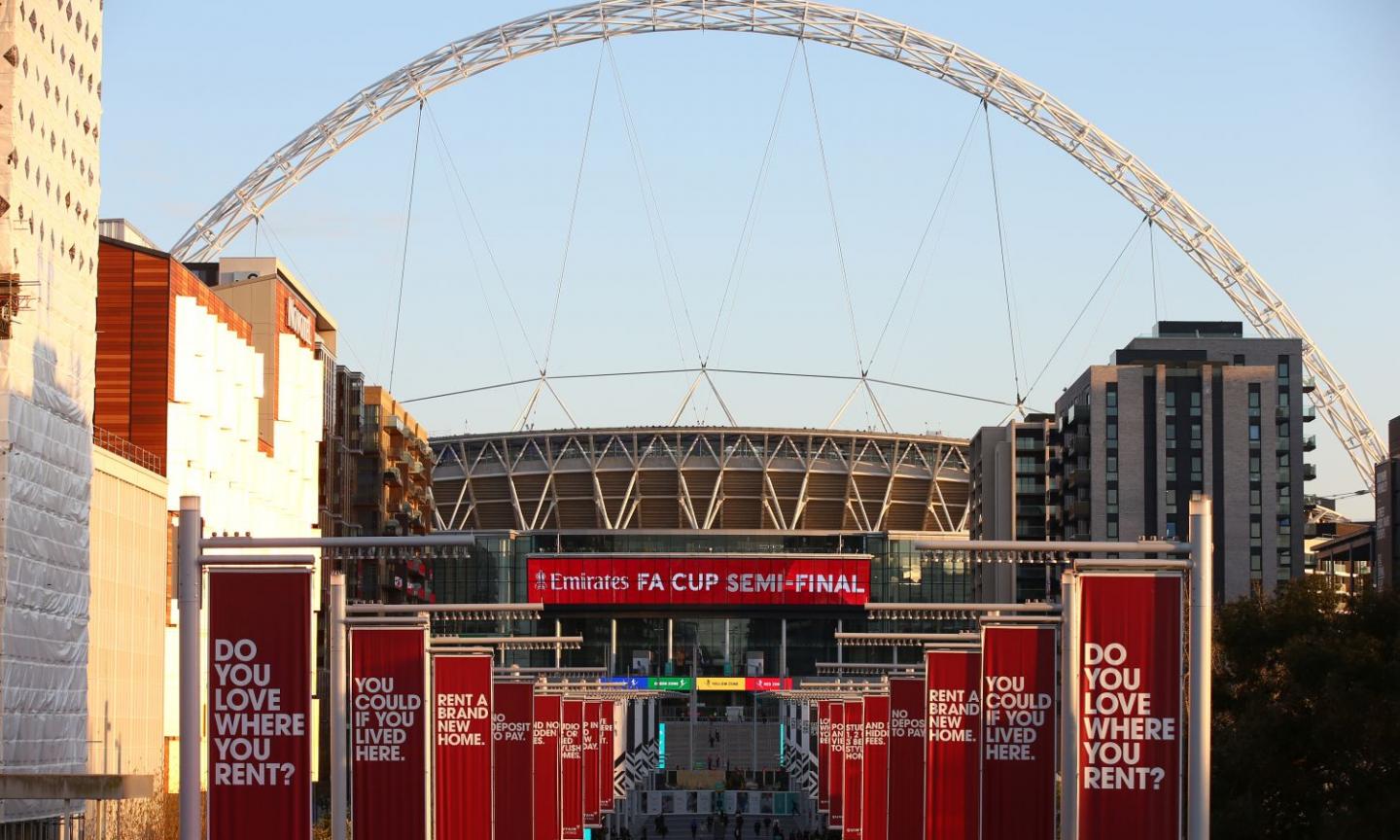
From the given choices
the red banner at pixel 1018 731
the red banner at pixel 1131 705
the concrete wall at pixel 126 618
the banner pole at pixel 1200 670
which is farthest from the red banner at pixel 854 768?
the red banner at pixel 1131 705

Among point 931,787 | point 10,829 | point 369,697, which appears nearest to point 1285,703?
point 931,787

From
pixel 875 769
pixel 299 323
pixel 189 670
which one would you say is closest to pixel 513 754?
pixel 875 769

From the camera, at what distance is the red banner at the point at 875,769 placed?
82.2 meters

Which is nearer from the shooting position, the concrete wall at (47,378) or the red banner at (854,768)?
the concrete wall at (47,378)

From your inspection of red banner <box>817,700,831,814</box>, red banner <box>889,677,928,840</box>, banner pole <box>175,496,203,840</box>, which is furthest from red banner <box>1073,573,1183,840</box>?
red banner <box>817,700,831,814</box>

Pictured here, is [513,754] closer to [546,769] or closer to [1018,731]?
[546,769]

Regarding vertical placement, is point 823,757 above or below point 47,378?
below

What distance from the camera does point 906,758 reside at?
2586 inches

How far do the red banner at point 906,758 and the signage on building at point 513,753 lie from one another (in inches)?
477

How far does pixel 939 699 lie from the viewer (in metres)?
55.8

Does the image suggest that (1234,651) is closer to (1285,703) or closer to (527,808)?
(1285,703)

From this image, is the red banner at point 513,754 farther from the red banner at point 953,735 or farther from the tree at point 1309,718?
the tree at point 1309,718

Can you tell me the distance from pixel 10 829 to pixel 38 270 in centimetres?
1663

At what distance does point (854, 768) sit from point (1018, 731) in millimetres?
48816
